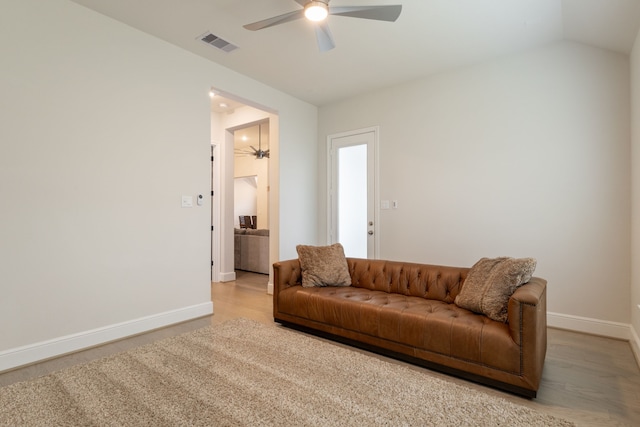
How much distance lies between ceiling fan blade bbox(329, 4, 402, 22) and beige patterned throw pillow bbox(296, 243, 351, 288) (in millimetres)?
2239

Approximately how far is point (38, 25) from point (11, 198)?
1.42m

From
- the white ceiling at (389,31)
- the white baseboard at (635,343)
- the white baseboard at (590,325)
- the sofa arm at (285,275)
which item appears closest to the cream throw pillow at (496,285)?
the white baseboard at (635,343)

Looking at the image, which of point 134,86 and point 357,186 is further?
point 357,186

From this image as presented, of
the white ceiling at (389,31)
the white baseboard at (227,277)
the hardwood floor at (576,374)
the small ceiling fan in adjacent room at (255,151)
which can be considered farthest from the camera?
the small ceiling fan in adjacent room at (255,151)

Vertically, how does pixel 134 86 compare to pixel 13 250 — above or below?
above

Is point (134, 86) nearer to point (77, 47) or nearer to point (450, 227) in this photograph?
point (77, 47)

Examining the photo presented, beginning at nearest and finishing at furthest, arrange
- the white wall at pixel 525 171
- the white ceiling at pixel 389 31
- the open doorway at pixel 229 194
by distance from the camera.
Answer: the white ceiling at pixel 389 31, the white wall at pixel 525 171, the open doorway at pixel 229 194

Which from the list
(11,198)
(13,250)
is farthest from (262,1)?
(13,250)

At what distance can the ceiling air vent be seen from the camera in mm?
3234

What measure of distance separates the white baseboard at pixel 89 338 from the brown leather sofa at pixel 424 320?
3.60 feet

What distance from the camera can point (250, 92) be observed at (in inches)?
167

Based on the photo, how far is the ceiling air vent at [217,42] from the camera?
10.6 ft

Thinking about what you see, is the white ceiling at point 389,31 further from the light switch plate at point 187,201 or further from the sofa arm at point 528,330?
the sofa arm at point 528,330

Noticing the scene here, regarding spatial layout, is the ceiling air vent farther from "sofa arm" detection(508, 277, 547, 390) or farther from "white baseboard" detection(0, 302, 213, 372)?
"sofa arm" detection(508, 277, 547, 390)
